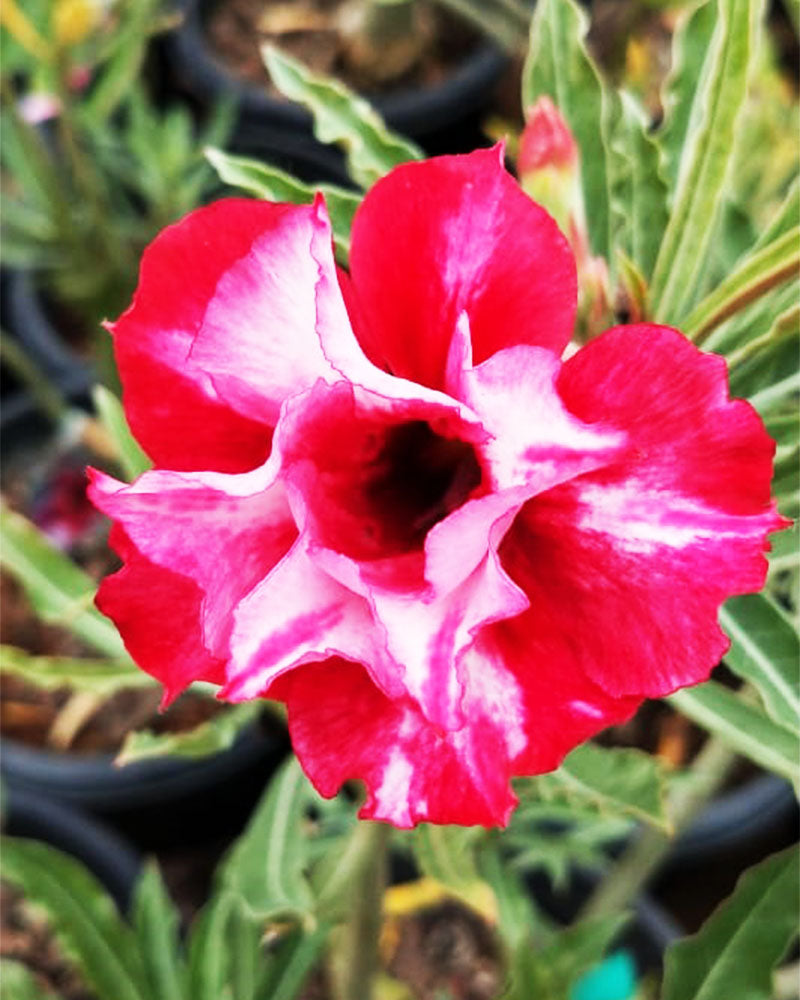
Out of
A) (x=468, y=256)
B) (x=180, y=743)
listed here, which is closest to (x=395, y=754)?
(x=468, y=256)

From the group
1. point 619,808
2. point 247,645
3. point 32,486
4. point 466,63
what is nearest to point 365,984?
point 619,808

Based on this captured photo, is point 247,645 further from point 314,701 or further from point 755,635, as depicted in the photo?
point 755,635

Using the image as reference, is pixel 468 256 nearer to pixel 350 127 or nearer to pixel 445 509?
pixel 445 509

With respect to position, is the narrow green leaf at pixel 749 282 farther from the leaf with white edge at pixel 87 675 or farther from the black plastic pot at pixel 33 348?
the black plastic pot at pixel 33 348

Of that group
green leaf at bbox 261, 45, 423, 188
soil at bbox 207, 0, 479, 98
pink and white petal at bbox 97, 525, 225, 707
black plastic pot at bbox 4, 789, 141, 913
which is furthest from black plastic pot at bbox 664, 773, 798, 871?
soil at bbox 207, 0, 479, 98

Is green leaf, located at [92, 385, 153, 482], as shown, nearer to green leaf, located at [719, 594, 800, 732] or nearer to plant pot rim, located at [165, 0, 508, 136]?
green leaf, located at [719, 594, 800, 732]

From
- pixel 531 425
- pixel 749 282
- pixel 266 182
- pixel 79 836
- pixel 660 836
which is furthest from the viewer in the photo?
pixel 79 836
